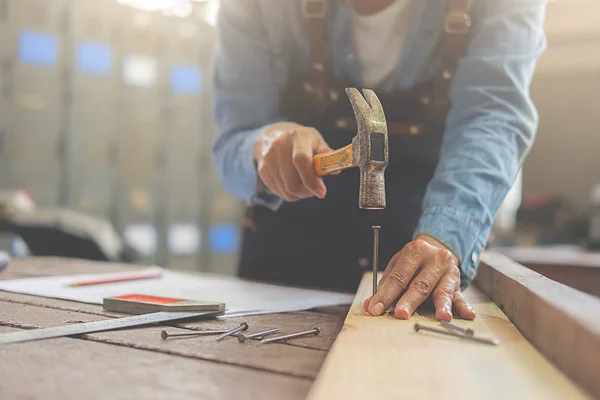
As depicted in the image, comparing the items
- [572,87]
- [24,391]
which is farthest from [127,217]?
[572,87]

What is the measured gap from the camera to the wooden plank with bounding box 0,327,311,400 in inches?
21.7

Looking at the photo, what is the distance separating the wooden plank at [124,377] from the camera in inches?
21.7

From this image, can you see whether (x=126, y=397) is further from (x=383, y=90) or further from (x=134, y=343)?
(x=383, y=90)

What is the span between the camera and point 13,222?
2686 mm

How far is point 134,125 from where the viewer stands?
4.98 metres

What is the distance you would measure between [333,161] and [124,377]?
19.6 inches

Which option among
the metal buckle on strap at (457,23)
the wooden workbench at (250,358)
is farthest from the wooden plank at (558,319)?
the metal buckle on strap at (457,23)

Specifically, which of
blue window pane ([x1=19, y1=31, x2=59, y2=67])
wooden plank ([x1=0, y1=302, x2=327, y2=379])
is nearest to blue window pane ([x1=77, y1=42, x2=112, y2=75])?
blue window pane ([x1=19, y1=31, x2=59, y2=67])

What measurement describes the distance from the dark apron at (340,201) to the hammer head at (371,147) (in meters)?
0.58

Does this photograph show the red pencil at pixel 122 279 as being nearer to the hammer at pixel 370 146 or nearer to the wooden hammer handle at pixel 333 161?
the wooden hammer handle at pixel 333 161

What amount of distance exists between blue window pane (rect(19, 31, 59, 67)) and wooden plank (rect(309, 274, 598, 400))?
4354 millimetres

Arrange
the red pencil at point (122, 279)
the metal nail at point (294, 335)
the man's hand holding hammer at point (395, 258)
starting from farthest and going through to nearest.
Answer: the red pencil at point (122, 279)
the man's hand holding hammer at point (395, 258)
the metal nail at point (294, 335)

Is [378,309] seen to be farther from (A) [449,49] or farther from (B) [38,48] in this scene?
(B) [38,48]

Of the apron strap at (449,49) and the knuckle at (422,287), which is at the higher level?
the apron strap at (449,49)
